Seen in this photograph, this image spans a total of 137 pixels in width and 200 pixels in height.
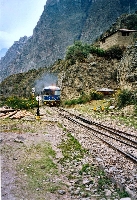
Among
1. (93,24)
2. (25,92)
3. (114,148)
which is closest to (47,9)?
(93,24)

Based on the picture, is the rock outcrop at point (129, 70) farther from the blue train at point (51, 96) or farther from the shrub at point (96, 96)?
the blue train at point (51, 96)

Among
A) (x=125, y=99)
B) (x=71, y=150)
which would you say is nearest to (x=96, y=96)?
(x=125, y=99)

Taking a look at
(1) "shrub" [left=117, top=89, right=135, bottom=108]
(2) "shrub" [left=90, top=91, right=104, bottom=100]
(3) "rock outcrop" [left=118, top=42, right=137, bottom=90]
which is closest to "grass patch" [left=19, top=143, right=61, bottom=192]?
(1) "shrub" [left=117, top=89, right=135, bottom=108]

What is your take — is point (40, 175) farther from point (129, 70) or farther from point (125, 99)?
point (129, 70)

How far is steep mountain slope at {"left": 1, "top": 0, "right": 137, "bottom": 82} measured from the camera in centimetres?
13638

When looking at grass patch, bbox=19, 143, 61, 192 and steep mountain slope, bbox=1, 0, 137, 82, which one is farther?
steep mountain slope, bbox=1, 0, 137, 82

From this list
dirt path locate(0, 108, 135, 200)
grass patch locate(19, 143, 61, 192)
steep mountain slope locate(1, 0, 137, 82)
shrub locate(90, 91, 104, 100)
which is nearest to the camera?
dirt path locate(0, 108, 135, 200)

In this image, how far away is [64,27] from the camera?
15825cm

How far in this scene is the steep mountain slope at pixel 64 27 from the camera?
447 ft

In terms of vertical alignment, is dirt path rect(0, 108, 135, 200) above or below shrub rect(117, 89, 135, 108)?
below

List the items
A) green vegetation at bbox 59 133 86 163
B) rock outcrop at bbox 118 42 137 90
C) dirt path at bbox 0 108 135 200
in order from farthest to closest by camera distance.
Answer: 1. rock outcrop at bbox 118 42 137 90
2. green vegetation at bbox 59 133 86 163
3. dirt path at bbox 0 108 135 200

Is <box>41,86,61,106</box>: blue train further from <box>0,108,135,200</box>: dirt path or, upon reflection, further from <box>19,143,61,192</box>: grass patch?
<box>19,143,61,192</box>: grass patch

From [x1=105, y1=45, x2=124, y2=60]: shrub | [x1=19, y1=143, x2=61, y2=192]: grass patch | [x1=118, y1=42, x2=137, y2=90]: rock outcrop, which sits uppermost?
[x1=105, y1=45, x2=124, y2=60]: shrub

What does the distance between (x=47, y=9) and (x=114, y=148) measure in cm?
17915
